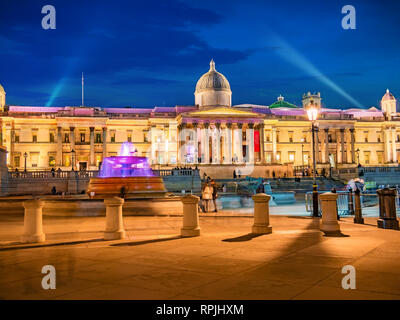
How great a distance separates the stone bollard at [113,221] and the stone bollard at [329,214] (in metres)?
6.86

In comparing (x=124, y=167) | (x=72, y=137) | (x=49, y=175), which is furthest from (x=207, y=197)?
(x=72, y=137)

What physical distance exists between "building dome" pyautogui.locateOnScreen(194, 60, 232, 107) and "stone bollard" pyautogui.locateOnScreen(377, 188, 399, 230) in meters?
69.5

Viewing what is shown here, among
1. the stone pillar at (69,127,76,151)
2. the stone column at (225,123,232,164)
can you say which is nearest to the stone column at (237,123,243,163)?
the stone column at (225,123,232,164)

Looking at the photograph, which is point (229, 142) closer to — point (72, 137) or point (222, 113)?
point (222, 113)

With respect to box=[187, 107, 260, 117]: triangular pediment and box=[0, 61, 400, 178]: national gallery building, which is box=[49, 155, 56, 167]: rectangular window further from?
box=[187, 107, 260, 117]: triangular pediment

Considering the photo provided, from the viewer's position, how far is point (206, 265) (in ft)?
29.4

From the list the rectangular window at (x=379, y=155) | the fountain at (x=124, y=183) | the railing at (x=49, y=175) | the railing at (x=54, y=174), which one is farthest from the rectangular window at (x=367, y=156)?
the fountain at (x=124, y=183)

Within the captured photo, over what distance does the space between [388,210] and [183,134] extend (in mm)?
64867

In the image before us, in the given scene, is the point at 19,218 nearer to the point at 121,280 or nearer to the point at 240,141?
the point at 121,280

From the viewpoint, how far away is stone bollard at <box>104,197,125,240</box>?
13.5 meters

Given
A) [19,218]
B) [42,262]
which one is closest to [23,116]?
[19,218]
